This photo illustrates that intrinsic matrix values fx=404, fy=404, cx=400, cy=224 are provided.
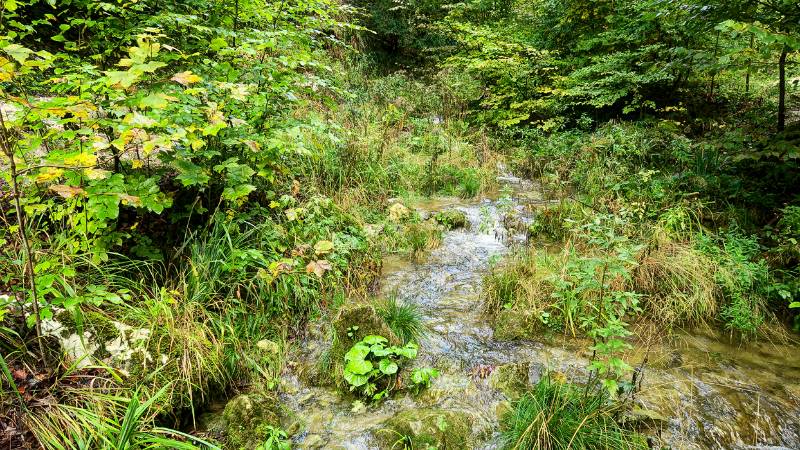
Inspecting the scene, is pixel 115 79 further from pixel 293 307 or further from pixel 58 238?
pixel 293 307

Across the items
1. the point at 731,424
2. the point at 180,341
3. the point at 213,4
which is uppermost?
the point at 213,4

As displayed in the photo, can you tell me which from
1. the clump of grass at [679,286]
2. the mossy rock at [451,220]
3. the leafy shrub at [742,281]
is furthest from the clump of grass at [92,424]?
the leafy shrub at [742,281]

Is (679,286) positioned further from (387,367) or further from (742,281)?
(387,367)

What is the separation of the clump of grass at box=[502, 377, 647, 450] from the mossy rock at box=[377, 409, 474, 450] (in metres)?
0.28

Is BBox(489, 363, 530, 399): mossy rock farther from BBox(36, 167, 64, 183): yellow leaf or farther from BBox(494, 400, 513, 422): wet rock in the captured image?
BBox(36, 167, 64, 183): yellow leaf

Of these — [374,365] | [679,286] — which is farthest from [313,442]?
[679,286]

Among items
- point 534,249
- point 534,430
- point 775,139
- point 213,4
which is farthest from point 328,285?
point 775,139

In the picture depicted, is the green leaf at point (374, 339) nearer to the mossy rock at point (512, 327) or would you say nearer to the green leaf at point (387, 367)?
the green leaf at point (387, 367)

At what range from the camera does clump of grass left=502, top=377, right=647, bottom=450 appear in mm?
2555

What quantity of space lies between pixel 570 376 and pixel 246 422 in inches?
101

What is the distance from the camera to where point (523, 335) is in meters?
3.95

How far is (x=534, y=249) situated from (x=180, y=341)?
163 inches

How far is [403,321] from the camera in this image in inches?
150

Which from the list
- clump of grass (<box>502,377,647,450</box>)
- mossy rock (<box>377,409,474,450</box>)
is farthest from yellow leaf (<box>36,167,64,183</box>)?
clump of grass (<box>502,377,647,450</box>)
